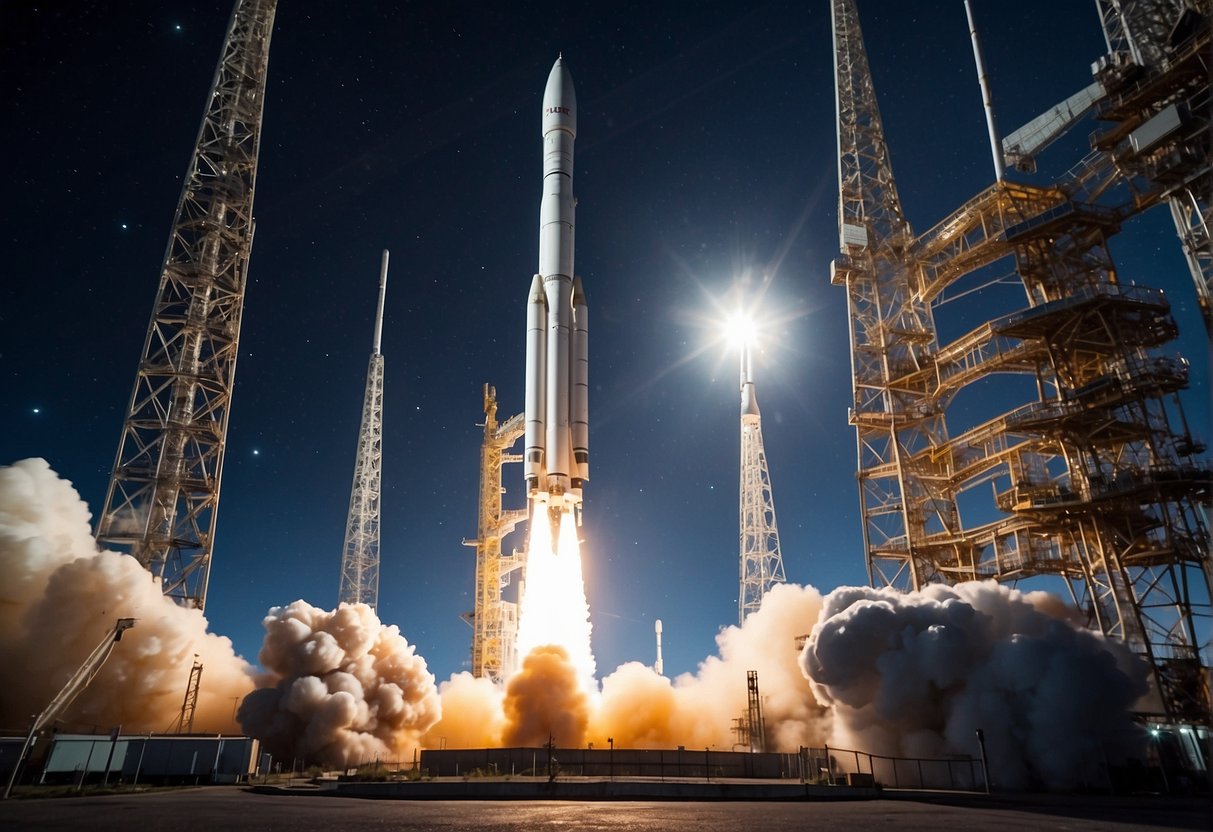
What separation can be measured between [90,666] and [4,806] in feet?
52.6

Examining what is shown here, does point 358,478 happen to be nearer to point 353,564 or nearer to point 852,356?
point 353,564

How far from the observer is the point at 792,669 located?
40.4 m

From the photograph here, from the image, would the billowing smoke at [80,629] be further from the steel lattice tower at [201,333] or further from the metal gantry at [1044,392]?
the metal gantry at [1044,392]

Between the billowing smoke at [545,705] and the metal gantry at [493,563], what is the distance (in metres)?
24.2

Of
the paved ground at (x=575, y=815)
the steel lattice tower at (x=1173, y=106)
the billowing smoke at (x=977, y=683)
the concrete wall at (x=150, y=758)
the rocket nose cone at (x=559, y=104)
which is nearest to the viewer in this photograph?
the paved ground at (x=575, y=815)

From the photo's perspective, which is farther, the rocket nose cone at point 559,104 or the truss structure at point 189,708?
the rocket nose cone at point 559,104

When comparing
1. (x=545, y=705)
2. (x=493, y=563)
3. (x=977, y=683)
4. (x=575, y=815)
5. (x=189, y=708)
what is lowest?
(x=575, y=815)

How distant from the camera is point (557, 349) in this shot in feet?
120

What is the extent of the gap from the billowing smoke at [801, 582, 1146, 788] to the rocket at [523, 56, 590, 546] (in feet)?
41.3

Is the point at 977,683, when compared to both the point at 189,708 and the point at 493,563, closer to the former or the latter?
the point at 189,708

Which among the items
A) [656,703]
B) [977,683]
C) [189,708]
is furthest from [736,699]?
[189,708]

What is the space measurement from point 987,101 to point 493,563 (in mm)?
44296

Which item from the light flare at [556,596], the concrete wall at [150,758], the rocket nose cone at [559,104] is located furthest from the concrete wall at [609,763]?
the rocket nose cone at [559,104]

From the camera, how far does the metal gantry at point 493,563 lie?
59.9m
